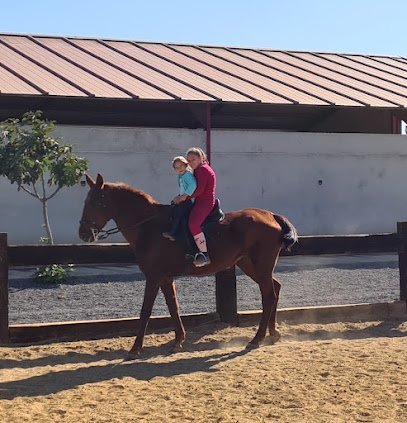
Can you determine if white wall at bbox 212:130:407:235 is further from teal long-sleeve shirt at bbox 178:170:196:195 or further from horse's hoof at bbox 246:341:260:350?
teal long-sleeve shirt at bbox 178:170:196:195

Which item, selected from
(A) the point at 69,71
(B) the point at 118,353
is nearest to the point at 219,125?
(A) the point at 69,71

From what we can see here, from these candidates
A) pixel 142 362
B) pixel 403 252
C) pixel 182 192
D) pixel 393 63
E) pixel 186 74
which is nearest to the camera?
pixel 142 362

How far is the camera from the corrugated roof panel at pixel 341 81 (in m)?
22.6

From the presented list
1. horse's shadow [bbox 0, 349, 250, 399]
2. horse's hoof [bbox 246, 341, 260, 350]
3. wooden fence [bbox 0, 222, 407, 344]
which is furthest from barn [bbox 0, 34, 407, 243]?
horse's shadow [bbox 0, 349, 250, 399]

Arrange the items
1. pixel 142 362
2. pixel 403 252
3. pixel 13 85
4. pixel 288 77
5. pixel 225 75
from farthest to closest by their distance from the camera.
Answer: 1. pixel 288 77
2. pixel 225 75
3. pixel 13 85
4. pixel 403 252
5. pixel 142 362

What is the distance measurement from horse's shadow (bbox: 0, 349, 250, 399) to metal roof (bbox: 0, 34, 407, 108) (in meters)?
12.0

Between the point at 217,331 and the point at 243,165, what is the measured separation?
12.4 meters

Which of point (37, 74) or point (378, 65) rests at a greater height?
point (378, 65)

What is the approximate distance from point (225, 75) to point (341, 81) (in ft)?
13.6

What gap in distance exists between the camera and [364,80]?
25.4 meters

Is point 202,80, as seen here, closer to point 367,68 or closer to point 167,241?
point 367,68

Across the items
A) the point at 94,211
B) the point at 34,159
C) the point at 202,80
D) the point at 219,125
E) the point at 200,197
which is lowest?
the point at 94,211

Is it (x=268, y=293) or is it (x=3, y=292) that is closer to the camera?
(x=3, y=292)

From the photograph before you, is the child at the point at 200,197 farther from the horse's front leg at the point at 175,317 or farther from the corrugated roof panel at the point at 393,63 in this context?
the corrugated roof panel at the point at 393,63
